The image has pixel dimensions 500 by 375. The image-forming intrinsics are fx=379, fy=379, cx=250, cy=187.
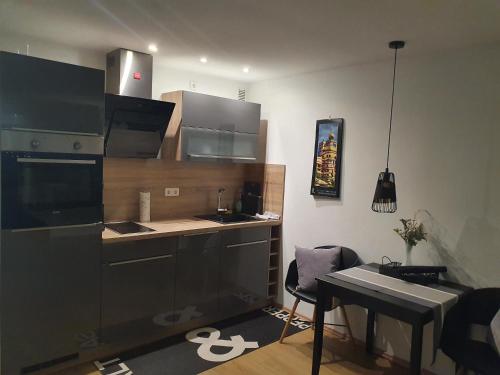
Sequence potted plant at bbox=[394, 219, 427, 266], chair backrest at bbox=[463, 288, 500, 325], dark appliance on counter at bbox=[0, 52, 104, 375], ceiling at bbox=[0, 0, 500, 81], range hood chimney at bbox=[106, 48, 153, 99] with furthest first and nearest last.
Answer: range hood chimney at bbox=[106, 48, 153, 99] < potted plant at bbox=[394, 219, 427, 266] < chair backrest at bbox=[463, 288, 500, 325] < dark appliance on counter at bbox=[0, 52, 104, 375] < ceiling at bbox=[0, 0, 500, 81]

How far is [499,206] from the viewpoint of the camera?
2484 mm

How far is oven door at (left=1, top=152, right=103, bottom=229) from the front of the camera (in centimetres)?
234

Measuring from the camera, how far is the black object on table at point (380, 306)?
2.14m

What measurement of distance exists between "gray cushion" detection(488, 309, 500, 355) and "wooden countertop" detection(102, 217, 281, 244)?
2030 mm

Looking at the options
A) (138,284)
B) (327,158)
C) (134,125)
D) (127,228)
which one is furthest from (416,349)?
(134,125)

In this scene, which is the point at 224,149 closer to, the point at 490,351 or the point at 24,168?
the point at 24,168

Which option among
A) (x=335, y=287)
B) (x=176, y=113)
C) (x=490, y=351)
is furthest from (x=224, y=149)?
(x=490, y=351)

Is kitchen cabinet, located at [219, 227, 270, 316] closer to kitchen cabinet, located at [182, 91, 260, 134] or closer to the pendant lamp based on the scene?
kitchen cabinet, located at [182, 91, 260, 134]

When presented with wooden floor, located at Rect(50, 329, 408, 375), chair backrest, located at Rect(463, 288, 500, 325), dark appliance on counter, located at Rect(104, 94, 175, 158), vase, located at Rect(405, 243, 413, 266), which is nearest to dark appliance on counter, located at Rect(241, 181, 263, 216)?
dark appliance on counter, located at Rect(104, 94, 175, 158)

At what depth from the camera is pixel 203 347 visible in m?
3.09

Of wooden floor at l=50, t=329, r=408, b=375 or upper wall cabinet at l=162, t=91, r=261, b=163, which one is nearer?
wooden floor at l=50, t=329, r=408, b=375

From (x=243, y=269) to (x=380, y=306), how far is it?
1.60 metres

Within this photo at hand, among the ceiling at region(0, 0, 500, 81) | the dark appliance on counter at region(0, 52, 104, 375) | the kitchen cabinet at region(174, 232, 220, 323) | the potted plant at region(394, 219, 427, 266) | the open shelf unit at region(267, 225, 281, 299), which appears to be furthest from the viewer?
the open shelf unit at region(267, 225, 281, 299)

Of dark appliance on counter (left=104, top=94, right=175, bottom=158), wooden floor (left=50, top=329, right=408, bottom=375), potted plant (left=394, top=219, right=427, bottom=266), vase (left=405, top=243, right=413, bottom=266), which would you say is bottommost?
wooden floor (left=50, top=329, right=408, bottom=375)
